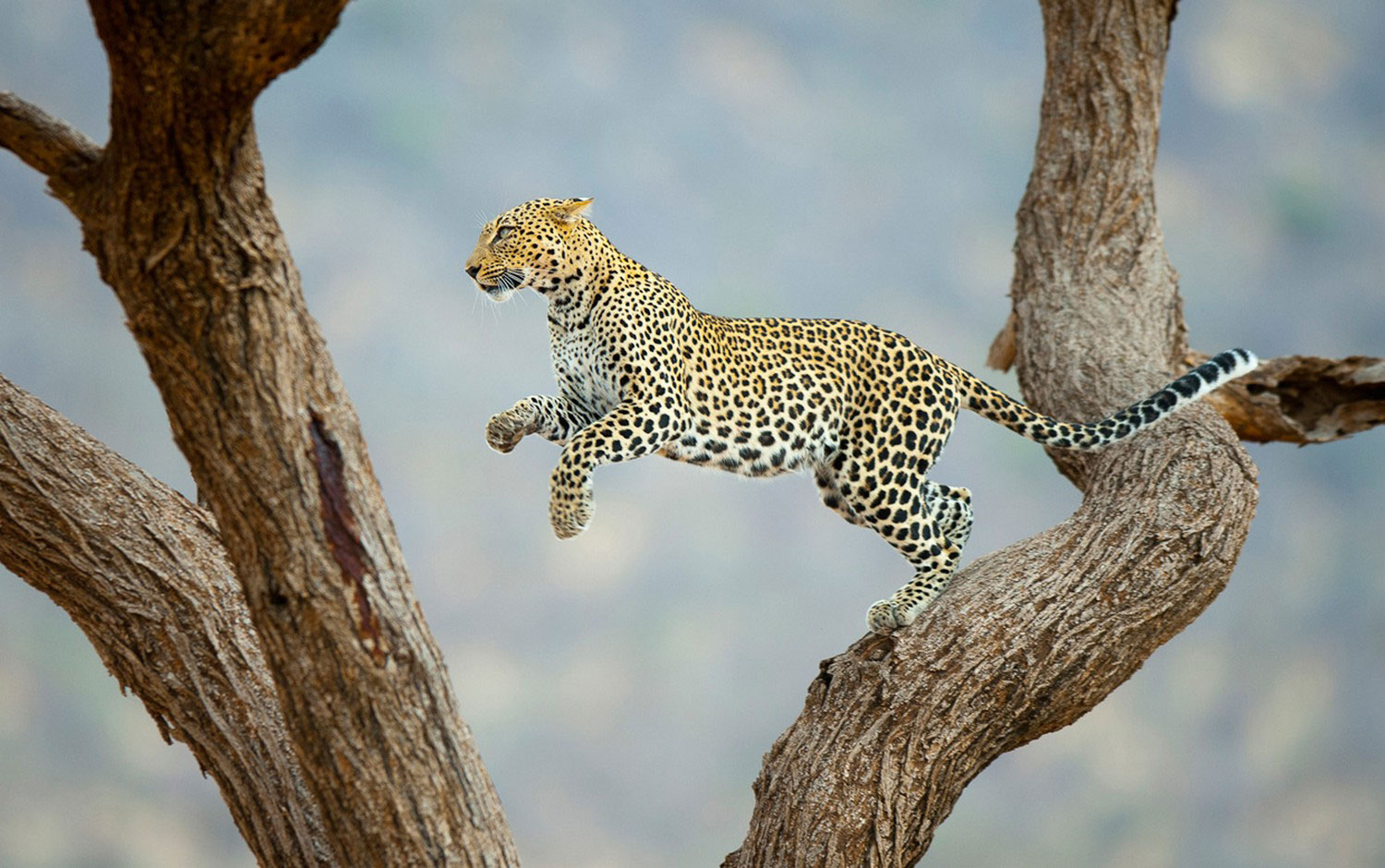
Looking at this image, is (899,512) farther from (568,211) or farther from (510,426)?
(568,211)

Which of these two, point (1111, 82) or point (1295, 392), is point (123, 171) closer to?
point (1111, 82)

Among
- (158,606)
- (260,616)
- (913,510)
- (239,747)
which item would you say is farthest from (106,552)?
(913,510)

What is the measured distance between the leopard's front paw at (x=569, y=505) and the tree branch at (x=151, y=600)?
113 centimetres

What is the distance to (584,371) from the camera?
5.68 m

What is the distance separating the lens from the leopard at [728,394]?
17.8ft

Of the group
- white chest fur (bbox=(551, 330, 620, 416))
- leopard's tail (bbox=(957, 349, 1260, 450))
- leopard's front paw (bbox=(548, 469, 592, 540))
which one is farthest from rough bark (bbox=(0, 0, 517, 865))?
leopard's tail (bbox=(957, 349, 1260, 450))

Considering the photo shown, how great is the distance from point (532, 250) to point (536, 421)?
672mm

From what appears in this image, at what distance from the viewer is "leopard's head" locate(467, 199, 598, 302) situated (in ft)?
17.8

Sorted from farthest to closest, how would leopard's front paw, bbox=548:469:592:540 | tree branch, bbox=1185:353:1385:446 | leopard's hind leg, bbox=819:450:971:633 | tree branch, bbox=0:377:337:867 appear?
1. tree branch, bbox=1185:353:1385:446
2. leopard's hind leg, bbox=819:450:971:633
3. leopard's front paw, bbox=548:469:592:540
4. tree branch, bbox=0:377:337:867

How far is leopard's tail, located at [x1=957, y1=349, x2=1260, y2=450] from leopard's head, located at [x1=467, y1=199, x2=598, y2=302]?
1873mm

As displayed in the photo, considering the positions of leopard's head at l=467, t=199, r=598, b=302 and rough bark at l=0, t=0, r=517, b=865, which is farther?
leopard's head at l=467, t=199, r=598, b=302

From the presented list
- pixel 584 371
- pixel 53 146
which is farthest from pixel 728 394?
pixel 53 146

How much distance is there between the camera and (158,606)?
15.8 feet

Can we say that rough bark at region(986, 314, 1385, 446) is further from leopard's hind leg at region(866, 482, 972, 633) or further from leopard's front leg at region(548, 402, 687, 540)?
leopard's front leg at region(548, 402, 687, 540)
